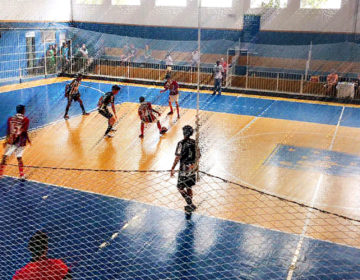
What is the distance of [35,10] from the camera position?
23.7 m

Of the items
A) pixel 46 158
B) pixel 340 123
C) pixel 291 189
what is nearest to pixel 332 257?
pixel 291 189

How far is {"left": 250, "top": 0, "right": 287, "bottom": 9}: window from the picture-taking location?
2273 cm

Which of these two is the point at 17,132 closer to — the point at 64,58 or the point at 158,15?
the point at 64,58

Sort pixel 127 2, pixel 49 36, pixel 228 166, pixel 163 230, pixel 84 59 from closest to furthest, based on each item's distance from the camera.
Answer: pixel 163 230
pixel 228 166
pixel 49 36
pixel 84 59
pixel 127 2

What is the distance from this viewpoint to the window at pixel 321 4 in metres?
21.7

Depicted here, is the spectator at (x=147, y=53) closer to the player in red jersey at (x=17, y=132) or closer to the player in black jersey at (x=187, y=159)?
the player in red jersey at (x=17, y=132)

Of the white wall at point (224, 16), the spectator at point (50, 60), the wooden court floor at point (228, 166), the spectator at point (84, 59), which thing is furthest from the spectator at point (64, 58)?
the wooden court floor at point (228, 166)

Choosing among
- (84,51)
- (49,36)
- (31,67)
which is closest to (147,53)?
(84,51)

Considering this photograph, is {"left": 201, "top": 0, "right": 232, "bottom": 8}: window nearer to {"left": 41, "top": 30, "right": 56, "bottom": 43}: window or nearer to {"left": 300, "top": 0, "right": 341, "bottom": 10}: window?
{"left": 300, "top": 0, "right": 341, "bottom": 10}: window

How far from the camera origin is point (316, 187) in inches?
344

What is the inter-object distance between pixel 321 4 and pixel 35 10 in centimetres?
1619

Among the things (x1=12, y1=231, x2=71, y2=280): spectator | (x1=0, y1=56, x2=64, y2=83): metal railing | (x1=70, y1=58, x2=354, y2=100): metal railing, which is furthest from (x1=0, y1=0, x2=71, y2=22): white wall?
(x1=12, y1=231, x2=71, y2=280): spectator

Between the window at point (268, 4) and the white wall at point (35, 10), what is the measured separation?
38.6 ft

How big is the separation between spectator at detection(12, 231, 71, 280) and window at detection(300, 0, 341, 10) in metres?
21.4
